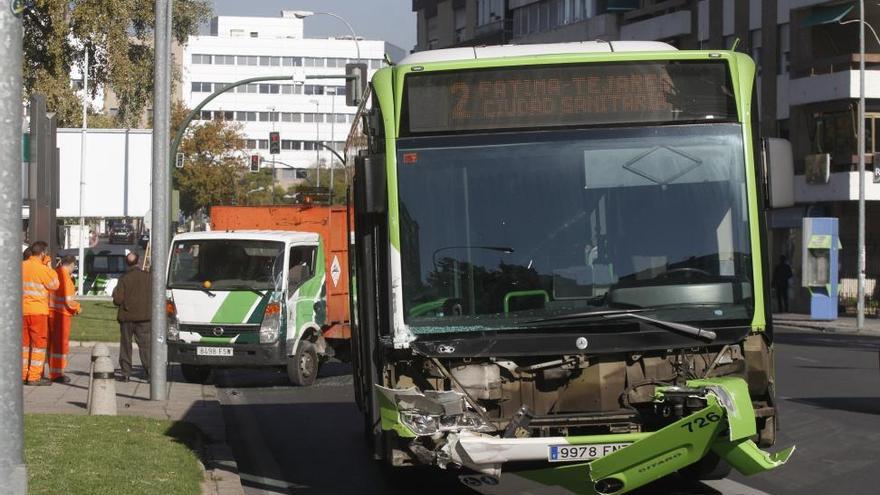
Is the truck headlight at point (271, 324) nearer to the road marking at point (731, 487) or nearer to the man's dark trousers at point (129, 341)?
the man's dark trousers at point (129, 341)

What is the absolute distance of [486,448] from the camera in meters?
7.64

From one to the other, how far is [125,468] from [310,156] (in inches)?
5153

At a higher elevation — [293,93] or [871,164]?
[293,93]

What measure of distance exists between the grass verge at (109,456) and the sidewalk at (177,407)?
19cm

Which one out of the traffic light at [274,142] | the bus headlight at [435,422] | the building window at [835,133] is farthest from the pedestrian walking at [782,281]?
the bus headlight at [435,422]

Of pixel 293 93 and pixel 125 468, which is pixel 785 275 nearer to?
pixel 125 468

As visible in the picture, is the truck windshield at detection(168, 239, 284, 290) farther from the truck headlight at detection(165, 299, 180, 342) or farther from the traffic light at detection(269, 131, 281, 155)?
the traffic light at detection(269, 131, 281, 155)

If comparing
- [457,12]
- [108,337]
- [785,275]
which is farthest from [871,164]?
[457,12]

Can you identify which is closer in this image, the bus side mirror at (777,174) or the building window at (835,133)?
the bus side mirror at (777,174)

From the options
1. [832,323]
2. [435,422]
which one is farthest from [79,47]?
[435,422]

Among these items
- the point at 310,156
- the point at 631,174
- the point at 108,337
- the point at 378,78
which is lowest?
the point at 108,337

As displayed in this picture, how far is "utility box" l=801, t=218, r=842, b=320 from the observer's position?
38.7 m

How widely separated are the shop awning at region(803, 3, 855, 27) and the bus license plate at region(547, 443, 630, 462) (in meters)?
37.8

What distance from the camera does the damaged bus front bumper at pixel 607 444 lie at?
24.6 feet
